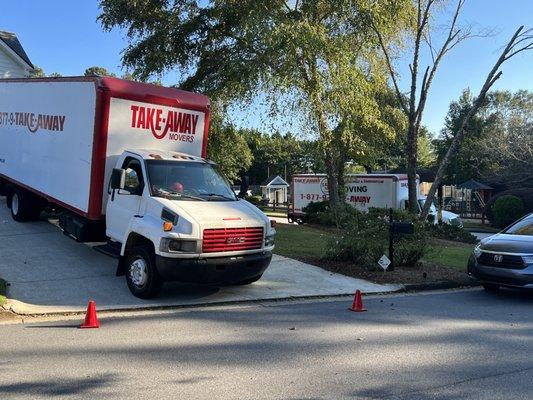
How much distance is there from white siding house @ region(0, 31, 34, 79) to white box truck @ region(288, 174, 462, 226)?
1448 cm

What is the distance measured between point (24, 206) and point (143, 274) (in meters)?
6.71

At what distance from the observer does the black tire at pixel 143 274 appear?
8.74 meters

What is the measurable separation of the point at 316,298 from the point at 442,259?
6455 mm

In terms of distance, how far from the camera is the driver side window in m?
9.34

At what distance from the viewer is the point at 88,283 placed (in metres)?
9.75

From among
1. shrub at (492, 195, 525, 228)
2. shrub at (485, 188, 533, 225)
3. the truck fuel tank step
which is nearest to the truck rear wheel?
the truck fuel tank step

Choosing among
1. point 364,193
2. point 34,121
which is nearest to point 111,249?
point 34,121

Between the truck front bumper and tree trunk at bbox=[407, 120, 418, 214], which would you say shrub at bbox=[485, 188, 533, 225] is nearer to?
tree trunk at bbox=[407, 120, 418, 214]

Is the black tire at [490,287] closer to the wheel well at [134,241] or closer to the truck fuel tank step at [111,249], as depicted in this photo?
the wheel well at [134,241]

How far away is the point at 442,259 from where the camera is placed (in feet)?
49.6

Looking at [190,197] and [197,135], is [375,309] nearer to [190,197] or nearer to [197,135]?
[190,197]

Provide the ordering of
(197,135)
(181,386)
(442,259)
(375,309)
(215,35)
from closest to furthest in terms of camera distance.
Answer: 1. (181,386)
2. (375,309)
3. (197,135)
4. (442,259)
5. (215,35)

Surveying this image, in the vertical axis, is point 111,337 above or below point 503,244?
below

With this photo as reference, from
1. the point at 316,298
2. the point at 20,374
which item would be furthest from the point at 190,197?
the point at 20,374
